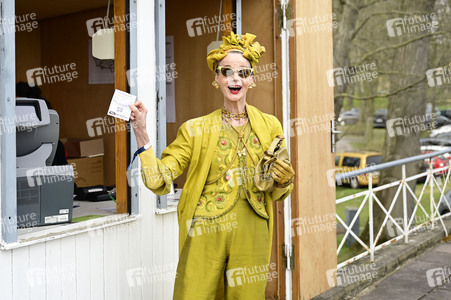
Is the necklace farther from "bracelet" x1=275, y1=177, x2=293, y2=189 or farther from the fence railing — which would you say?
the fence railing

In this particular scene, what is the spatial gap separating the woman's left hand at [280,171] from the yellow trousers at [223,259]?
0.25 metres

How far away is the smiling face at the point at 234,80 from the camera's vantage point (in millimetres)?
3016

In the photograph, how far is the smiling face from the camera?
9.89ft

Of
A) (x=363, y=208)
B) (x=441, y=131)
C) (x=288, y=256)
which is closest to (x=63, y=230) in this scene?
(x=288, y=256)

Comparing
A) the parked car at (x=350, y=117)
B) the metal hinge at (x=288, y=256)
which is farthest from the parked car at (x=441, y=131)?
the metal hinge at (x=288, y=256)

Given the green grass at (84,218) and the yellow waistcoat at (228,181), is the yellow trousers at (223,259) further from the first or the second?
the green grass at (84,218)

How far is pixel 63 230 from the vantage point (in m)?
3.10

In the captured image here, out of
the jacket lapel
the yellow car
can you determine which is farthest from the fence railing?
the yellow car

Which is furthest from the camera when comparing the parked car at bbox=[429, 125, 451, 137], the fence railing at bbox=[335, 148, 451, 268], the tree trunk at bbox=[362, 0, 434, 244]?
the parked car at bbox=[429, 125, 451, 137]

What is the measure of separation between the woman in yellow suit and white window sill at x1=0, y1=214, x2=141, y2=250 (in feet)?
1.78

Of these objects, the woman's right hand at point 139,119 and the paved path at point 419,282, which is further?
the paved path at point 419,282

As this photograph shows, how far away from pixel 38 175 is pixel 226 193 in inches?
39.1

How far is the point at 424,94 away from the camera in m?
10.6

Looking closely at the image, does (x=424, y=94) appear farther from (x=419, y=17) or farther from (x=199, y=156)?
(x=199, y=156)
